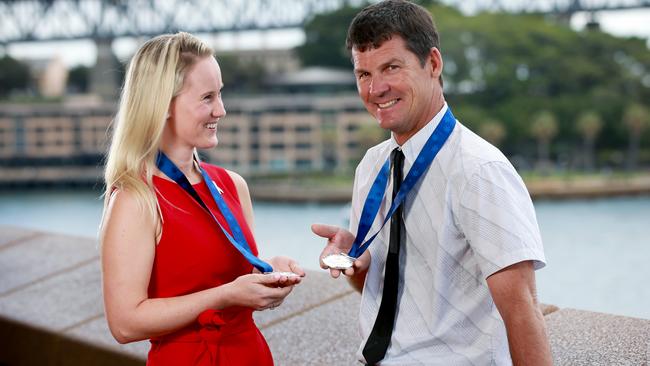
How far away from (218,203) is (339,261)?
0.22 meters

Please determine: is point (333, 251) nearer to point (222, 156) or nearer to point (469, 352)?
point (469, 352)

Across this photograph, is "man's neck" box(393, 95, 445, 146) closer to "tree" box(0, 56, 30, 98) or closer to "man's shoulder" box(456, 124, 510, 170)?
"man's shoulder" box(456, 124, 510, 170)

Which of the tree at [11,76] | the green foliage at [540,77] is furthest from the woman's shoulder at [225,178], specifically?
the tree at [11,76]

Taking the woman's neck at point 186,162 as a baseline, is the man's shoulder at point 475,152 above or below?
above

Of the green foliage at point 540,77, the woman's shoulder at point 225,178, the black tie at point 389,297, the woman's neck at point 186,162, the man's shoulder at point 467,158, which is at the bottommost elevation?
the green foliage at point 540,77

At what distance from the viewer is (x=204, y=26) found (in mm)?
54062

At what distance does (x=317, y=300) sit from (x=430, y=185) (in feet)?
4.05

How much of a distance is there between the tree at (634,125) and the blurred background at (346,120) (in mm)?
132

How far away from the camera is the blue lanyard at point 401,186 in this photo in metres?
1.20

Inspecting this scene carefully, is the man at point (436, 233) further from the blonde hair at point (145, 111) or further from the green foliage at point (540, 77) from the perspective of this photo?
the green foliage at point (540, 77)

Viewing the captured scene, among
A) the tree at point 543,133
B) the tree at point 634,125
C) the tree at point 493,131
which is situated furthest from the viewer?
the tree at point 543,133

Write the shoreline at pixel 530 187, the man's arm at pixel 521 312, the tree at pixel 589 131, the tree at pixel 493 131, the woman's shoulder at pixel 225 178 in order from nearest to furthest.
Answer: the man's arm at pixel 521 312 → the woman's shoulder at pixel 225 178 → the shoreline at pixel 530 187 → the tree at pixel 493 131 → the tree at pixel 589 131

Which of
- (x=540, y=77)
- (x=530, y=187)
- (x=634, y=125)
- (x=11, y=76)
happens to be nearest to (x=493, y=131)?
(x=530, y=187)

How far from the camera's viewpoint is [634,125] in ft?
149
